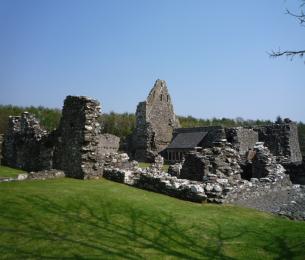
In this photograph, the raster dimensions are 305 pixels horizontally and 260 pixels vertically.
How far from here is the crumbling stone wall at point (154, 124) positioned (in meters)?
47.2

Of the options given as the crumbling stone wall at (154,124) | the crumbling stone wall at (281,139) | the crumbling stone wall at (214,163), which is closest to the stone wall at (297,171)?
the crumbling stone wall at (214,163)

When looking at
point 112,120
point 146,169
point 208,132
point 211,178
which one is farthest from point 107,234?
point 112,120

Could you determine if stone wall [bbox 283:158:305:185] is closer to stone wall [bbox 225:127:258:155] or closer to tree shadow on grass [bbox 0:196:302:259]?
stone wall [bbox 225:127:258:155]

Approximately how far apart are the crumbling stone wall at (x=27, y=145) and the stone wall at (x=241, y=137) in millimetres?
16720

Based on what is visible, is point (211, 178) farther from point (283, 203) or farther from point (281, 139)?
point (281, 139)

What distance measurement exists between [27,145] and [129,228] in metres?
16.5

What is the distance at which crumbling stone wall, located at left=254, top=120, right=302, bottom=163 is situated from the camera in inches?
1361

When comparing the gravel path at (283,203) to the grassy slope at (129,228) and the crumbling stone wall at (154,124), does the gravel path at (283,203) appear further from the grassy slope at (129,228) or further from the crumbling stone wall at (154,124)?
the crumbling stone wall at (154,124)

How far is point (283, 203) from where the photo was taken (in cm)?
1605

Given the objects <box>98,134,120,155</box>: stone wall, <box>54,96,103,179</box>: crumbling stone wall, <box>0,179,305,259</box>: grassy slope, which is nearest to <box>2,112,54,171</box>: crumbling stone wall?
<box>54,96,103,179</box>: crumbling stone wall

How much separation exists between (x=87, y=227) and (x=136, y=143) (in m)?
38.6

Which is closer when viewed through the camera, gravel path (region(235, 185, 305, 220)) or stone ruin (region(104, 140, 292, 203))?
gravel path (region(235, 185, 305, 220))

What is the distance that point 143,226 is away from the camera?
10.2 m

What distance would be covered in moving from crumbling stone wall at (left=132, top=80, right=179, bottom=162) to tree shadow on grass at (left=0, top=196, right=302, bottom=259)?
34.2m
